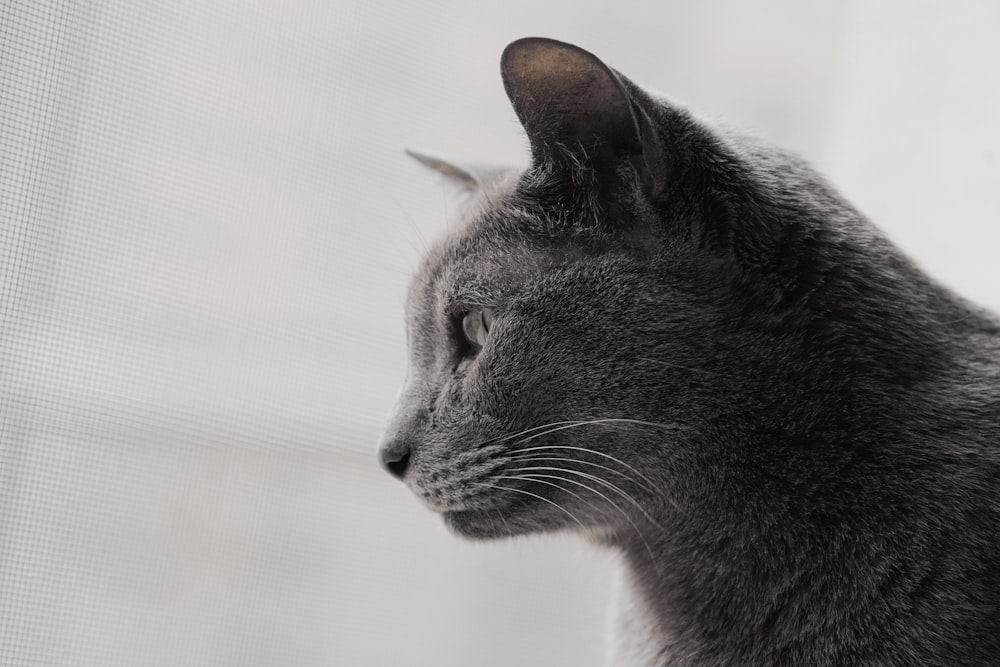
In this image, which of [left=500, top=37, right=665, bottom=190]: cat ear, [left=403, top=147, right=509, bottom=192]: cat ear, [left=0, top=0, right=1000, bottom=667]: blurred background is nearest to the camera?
[left=500, top=37, right=665, bottom=190]: cat ear

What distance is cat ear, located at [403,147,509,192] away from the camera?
110cm

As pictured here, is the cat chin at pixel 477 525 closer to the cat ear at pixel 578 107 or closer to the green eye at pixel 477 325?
the green eye at pixel 477 325

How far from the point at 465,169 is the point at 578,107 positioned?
29 cm

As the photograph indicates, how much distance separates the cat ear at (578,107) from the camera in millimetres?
812

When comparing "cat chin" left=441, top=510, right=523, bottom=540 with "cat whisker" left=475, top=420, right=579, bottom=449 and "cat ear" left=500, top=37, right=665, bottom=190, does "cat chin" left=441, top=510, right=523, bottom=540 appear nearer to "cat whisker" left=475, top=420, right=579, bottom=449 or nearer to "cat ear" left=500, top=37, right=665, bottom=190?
"cat whisker" left=475, top=420, right=579, bottom=449

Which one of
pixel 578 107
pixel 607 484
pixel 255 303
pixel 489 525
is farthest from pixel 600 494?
pixel 255 303

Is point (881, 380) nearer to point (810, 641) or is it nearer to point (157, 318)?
point (810, 641)

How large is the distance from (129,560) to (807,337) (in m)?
0.72

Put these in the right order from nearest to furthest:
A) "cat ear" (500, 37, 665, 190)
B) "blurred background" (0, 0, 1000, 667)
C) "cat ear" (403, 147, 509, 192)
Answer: "cat ear" (500, 37, 665, 190)
"blurred background" (0, 0, 1000, 667)
"cat ear" (403, 147, 509, 192)

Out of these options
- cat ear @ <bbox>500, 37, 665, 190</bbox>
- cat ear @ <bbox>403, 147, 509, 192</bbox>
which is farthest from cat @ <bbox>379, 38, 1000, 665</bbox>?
cat ear @ <bbox>403, 147, 509, 192</bbox>

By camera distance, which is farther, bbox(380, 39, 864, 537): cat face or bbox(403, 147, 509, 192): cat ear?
bbox(403, 147, 509, 192): cat ear

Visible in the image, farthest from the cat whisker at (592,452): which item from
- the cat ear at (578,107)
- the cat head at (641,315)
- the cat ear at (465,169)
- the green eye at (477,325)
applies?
the cat ear at (465,169)

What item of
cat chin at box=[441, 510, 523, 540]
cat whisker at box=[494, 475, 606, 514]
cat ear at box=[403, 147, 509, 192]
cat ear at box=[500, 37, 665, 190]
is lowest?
cat chin at box=[441, 510, 523, 540]

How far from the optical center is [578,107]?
33.2 inches
